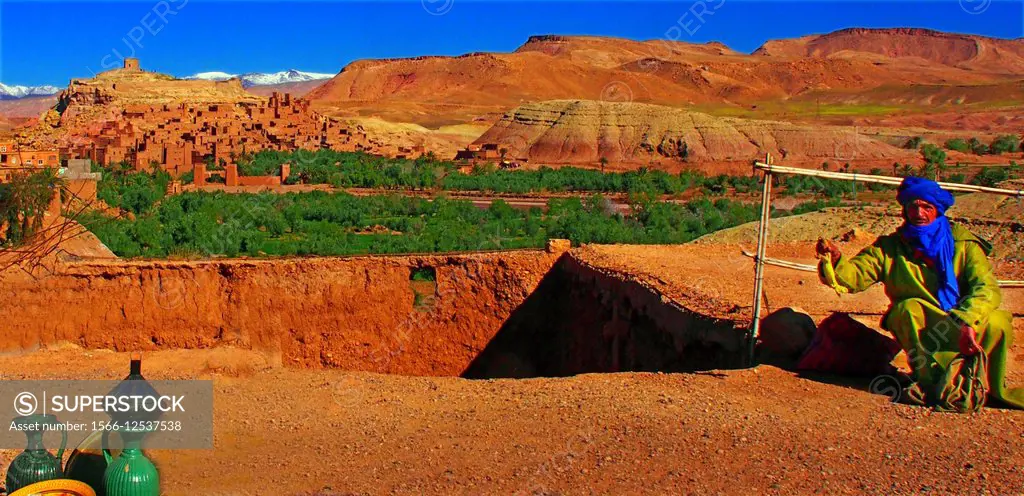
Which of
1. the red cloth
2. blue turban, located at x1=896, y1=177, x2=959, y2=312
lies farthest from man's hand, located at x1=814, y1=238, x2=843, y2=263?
the red cloth

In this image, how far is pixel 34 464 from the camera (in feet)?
18.5

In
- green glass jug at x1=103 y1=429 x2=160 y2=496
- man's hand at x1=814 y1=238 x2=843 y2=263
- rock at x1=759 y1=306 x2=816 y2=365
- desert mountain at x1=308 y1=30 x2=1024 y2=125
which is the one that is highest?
desert mountain at x1=308 y1=30 x2=1024 y2=125

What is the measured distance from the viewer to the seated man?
7.40m

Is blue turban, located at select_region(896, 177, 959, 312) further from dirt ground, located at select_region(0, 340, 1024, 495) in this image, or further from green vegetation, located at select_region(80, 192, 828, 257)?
green vegetation, located at select_region(80, 192, 828, 257)

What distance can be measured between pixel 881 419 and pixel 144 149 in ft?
144

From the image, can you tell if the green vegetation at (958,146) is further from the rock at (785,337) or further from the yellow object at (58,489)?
the yellow object at (58,489)

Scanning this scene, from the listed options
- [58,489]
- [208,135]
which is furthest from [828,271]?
[208,135]

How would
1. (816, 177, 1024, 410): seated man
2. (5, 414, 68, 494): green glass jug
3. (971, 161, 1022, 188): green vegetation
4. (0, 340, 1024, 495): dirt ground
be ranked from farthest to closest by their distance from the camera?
(971, 161, 1022, 188): green vegetation
(816, 177, 1024, 410): seated man
(0, 340, 1024, 495): dirt ground
(5, 414, 68, 494): green glass jug

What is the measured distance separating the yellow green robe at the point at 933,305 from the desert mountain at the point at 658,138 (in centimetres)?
4713

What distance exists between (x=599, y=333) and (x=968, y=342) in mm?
5606

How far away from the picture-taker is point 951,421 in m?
7.12

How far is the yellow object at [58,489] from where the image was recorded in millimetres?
5410

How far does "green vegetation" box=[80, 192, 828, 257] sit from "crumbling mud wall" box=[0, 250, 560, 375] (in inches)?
304

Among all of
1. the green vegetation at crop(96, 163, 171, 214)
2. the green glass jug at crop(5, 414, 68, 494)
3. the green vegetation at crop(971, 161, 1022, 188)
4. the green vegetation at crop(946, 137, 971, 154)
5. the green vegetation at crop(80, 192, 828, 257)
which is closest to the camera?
the green glass jug at crop(5, 414, 68, 494)
